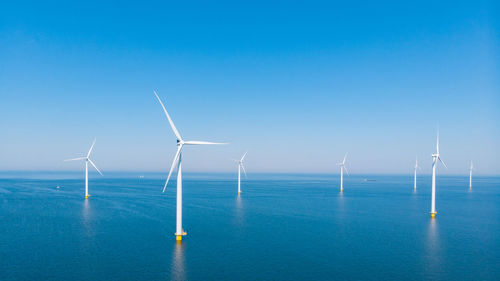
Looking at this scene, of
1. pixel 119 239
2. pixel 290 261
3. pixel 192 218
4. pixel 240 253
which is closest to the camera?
pixel 290 261

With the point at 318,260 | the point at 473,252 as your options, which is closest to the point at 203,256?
the point at 318,260

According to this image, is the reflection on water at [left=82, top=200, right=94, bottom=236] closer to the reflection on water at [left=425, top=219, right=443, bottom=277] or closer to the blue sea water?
the blue sea water

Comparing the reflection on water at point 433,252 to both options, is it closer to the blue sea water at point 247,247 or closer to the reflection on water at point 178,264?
the blue sea water at point 247,247

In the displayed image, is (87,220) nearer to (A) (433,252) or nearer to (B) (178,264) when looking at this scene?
(B) (178,264)

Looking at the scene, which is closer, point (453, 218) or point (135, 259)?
point (135, 259)

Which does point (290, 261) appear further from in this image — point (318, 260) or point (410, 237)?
point (410, 237)

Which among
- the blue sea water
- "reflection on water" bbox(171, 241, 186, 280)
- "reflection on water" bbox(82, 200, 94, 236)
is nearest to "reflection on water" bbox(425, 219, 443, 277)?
the blue sea water

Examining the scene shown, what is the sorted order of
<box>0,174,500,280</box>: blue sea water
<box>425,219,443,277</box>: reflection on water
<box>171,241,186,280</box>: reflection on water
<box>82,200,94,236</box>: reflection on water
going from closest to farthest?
<box>171,241,186,280</box>: reflection on water
<box>0,174,500,280</box>: blue sea water
<box>425,219,443,277</box>: reflection on water
<box>82,200,94,236</box>: reflection on water

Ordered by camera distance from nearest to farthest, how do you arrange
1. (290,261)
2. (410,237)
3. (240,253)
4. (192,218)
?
(290,261) < (240,253) < (410,237) < (192,218)

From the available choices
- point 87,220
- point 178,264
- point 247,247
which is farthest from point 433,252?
point 87,220
